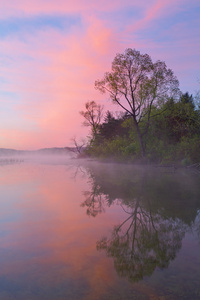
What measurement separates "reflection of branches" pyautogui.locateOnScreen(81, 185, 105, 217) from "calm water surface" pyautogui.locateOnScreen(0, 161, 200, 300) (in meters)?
0.04

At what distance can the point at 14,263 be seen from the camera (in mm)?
4262

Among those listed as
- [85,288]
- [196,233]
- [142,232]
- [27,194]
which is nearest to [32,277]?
[85,288]

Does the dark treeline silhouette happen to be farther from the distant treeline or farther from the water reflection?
the water reflection

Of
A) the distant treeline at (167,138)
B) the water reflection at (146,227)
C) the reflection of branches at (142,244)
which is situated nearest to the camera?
the reflection of branches at (142,244)

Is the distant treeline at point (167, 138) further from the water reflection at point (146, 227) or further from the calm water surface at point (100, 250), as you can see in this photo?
the calm water surface at point (100, 250)

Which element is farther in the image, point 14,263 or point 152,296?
point 14,263

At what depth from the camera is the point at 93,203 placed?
9.22 meters

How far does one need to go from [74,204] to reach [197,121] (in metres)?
23.7

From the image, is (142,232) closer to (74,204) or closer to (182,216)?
(182,216)

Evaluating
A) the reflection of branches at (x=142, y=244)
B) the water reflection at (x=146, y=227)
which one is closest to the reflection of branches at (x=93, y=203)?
the water reflection at (x=146, y=227)

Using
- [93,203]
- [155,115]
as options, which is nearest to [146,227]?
[93,203]

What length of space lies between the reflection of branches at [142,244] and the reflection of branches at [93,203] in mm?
1386

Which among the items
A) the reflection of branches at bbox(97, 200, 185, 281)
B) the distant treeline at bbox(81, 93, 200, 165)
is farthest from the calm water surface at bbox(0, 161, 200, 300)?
the distant treeline at bbox(81, 93, 200, 165)

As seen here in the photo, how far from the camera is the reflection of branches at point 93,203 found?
8.02 meters
